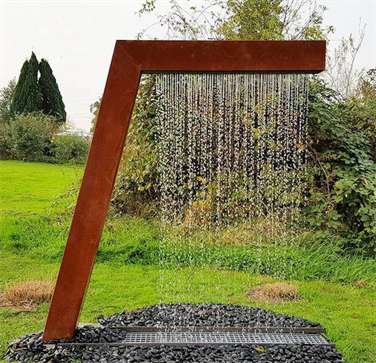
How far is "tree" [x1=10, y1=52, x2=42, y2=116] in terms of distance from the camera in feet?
54.7

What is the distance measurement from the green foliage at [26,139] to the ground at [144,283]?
5899mm

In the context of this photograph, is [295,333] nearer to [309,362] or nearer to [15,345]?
[309,362]

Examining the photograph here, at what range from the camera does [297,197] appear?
229 inches

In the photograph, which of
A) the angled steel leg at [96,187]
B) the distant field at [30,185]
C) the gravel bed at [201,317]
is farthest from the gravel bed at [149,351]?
the distant field at [30,185]

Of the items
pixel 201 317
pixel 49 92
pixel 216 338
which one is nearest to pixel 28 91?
pixel 49 92

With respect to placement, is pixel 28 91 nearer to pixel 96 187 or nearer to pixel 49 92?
pixel 49 92

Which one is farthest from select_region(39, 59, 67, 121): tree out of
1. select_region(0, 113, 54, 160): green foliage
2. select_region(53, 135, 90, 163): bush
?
select_region(53, 135, 90, 163): bush

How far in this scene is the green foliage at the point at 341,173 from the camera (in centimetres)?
555

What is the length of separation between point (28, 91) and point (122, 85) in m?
15.0

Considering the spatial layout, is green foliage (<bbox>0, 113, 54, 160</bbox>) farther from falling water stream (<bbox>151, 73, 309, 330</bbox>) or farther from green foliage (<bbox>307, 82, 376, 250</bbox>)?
green foliage (<bbox>307, 82, 376, 250</bbox>)

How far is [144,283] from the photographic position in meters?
4.92

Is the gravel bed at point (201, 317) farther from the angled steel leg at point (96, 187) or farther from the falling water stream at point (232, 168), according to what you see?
the falling water stream at point (232, 168)

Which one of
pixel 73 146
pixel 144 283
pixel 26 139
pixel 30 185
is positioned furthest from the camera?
pixel 26 139

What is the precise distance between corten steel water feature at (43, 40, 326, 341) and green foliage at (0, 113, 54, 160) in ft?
32.0
